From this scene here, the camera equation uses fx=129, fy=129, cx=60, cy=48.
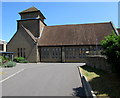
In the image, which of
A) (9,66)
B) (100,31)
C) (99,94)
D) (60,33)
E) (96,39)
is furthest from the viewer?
(60,33)

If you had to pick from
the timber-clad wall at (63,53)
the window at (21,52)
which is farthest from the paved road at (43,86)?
the window at (21,52)

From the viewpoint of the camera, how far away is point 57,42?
113 ft

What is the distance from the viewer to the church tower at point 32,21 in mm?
37031

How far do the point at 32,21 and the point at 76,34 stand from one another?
535 inches

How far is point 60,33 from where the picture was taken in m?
37.2

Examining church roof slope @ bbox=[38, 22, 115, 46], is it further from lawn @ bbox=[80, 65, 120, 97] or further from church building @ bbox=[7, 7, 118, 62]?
lawn @ bbox=[80, 65, 120, 97]

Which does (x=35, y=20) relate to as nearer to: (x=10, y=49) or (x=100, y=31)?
(x=10, y=49)

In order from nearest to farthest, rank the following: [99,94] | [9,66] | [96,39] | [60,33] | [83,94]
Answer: [99,94] < [83,94] < [9,66] < [96,39] < [60,33]

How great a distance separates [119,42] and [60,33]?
31.2 m

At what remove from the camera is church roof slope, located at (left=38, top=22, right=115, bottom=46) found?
3319cm

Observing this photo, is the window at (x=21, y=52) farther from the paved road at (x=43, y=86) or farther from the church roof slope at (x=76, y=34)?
the paved road at (x=43, y=86)

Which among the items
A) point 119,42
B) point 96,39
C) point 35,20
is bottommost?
point 119,42

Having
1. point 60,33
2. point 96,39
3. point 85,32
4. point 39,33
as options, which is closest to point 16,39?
point 39,33

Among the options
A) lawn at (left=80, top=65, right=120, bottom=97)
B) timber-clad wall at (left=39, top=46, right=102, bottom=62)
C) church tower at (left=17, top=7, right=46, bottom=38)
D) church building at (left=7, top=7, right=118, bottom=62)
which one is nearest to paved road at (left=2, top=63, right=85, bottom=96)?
lawn at (left=80, top=65, right=120, bottom=97)
